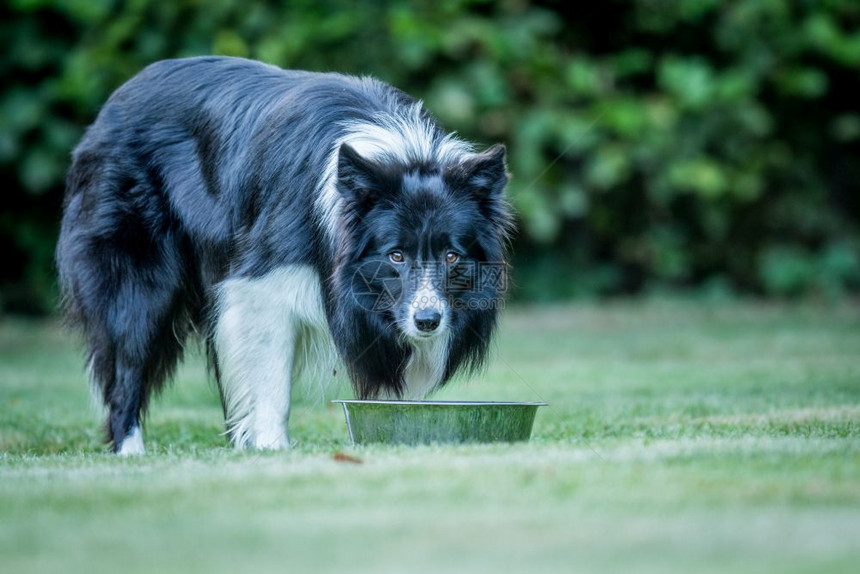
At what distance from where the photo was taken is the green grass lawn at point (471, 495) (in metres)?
3.42

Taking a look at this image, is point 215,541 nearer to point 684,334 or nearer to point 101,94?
point 684,334

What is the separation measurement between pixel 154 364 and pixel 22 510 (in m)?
2.49

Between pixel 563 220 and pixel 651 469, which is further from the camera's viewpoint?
pixel 563 220

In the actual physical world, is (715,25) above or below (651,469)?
above

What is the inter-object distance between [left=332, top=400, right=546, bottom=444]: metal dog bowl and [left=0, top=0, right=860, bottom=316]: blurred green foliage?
27.6 ft

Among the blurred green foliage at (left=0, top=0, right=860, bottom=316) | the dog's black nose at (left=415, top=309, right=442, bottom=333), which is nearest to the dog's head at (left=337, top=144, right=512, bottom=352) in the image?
the dog's black nose at (left=415, top=309, right=442, bottom=333)

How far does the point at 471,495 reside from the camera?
415 centimetres

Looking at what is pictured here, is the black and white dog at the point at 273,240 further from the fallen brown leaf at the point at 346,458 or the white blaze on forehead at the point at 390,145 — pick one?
the fallen brown leaf at the point at 346,458

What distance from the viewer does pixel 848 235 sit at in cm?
1562

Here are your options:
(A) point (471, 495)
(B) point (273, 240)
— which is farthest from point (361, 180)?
(A) point (471, 495)

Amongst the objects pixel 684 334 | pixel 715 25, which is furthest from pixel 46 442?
pixel 715 25

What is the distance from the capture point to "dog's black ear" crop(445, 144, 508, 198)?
6.04 m

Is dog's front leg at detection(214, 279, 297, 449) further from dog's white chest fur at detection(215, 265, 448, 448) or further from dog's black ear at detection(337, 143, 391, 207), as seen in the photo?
dog's black ear at detection(337, 143, 391, 207)

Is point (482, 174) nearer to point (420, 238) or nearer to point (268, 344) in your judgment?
point (420, 238)
